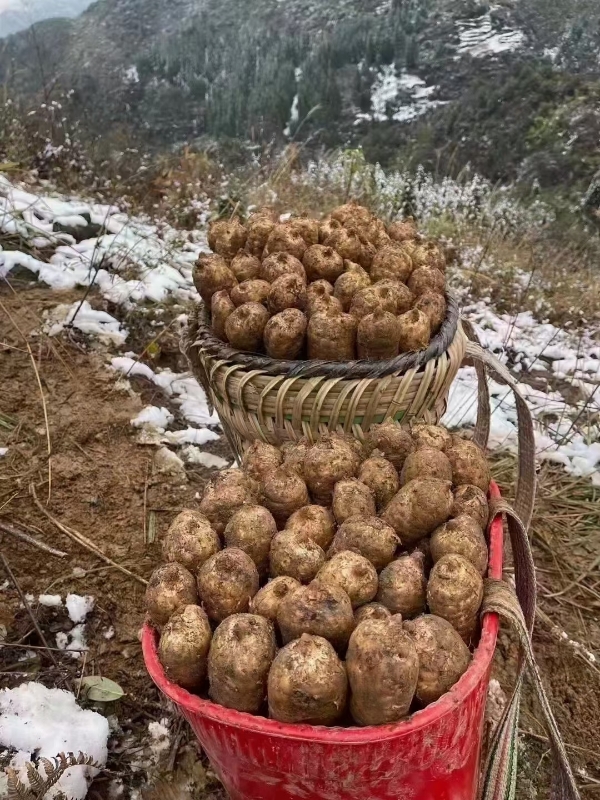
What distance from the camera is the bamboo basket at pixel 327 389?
1.99 metres

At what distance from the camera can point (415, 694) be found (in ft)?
4.21

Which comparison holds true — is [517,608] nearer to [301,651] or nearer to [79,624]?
[301,651]

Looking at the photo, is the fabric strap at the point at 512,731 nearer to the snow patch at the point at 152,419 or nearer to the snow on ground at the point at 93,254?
the snow patch at the point at 152,419

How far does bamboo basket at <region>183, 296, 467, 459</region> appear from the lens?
1.99 metres

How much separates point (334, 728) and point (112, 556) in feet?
5.25

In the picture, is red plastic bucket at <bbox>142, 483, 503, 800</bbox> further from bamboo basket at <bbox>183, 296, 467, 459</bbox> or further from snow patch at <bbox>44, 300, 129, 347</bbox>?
snow patch at <bbox>44, 300, 129, 347</bbox>

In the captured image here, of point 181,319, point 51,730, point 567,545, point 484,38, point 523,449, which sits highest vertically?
point 484,38

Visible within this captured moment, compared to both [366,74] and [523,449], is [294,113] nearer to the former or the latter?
[366,74]

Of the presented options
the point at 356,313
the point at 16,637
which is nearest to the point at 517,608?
the point at 356,313

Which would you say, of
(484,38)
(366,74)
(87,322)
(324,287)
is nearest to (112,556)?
(324,287)

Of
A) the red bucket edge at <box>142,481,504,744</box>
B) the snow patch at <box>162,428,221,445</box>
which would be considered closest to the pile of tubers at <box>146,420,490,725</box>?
the red bucket edge at <box>142,481,504,744</box>

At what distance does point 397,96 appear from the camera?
13.4 meters

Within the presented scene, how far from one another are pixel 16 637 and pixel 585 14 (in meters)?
13.2

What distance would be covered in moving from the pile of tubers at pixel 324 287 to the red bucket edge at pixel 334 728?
952 millimetres
